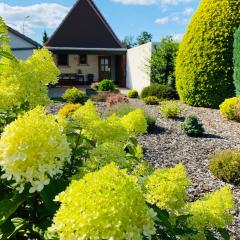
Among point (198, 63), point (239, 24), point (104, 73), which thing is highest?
point (239, 24)

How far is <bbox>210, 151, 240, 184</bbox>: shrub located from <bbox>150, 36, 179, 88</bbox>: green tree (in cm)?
1212

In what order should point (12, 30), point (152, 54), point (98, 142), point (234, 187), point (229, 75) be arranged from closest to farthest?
point (98, 142)
point (234, 187)
point (229, 75)
point (152, 54)
point (12, 30)

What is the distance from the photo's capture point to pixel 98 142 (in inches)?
92.6

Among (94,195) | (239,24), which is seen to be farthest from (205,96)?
(94,195)

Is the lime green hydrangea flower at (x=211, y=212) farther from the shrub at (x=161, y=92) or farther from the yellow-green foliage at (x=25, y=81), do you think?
the shrub at (x=161, y=92)

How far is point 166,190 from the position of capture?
6.90 feet

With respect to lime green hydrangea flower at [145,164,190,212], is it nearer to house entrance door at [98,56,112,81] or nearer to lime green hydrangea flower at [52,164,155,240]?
lime green hydrangea flower at [52,164,155,240]

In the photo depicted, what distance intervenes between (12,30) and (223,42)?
18.6 metres

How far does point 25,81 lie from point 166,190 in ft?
3.27

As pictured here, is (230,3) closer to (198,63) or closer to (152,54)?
(198,63)

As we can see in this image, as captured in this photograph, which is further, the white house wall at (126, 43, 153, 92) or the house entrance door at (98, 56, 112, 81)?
the house entrance door at (98, 56, 112, 81)

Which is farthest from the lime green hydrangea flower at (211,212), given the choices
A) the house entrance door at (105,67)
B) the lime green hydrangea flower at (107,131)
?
the house entrance door at (105,67)

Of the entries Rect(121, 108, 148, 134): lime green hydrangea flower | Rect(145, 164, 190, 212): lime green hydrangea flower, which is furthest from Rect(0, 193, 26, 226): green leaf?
Rect(121, 108, 148, 134): lime green hydrangea flower

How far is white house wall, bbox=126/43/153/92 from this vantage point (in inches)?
848
